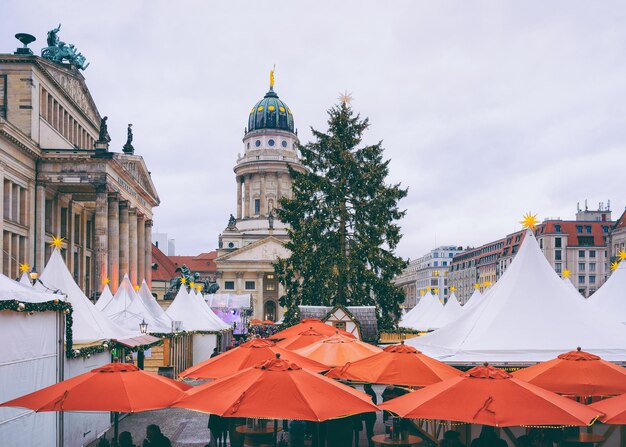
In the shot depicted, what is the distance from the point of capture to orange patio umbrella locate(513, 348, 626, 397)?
11.4 m

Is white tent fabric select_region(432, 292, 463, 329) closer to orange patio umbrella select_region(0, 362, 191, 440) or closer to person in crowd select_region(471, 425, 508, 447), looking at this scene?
person in crowd select_region(471, 425, 508, 447)

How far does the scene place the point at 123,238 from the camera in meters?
56.3

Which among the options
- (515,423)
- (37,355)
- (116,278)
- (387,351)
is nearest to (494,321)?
(387,351)

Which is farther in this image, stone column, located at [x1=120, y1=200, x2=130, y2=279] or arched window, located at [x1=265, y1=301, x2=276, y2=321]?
arched window, located at [x1=265, y1=301, x2=276, y2=321]

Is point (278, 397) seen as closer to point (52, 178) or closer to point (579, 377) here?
point (579, 377)

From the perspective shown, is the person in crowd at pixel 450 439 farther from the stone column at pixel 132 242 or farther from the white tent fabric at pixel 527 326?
the stone column at pixel 132 242

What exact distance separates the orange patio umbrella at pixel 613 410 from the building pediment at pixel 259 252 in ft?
326

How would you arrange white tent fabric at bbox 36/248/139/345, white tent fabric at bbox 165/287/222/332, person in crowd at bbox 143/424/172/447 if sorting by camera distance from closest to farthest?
1. person in crowd at bbox 143/424/172/447
2. white tent fabric at bbox 36/248/139/345
3. white tent fabric at bbox 165/287/222/332

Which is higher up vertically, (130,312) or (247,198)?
(247,198)

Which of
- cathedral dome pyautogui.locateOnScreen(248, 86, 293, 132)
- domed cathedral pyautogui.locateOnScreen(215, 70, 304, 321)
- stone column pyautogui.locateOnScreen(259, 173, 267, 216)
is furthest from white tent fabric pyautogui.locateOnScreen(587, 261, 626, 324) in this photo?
cathedral dome pyautogui.locateOnScreen(248, 86, 293, 132)

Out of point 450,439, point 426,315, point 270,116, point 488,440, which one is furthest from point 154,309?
point 270,116

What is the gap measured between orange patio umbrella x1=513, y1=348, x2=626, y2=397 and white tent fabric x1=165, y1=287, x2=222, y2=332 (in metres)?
23.9

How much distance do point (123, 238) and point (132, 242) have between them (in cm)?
499

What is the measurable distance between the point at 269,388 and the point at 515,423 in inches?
121
